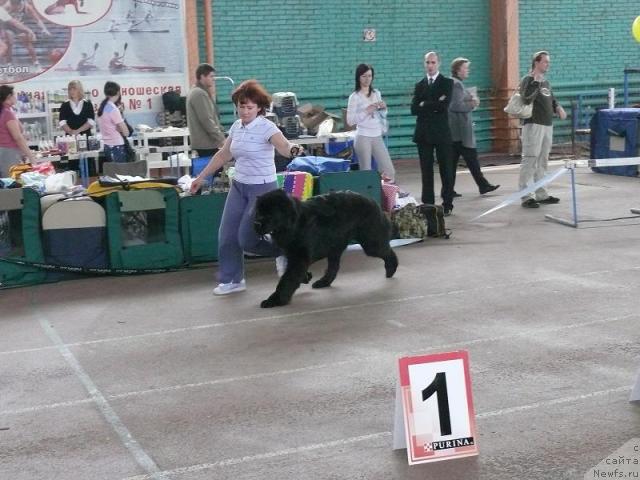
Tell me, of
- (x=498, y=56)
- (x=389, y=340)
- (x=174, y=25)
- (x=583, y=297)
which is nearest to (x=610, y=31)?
(x=498, y=56)

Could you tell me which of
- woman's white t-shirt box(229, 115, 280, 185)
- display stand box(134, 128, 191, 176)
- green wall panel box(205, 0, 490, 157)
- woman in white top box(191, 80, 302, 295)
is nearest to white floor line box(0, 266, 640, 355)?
woman in white top box(191, 80, 302, 295)

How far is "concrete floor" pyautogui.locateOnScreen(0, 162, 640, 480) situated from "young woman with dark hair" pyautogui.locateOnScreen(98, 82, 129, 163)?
3909 mm

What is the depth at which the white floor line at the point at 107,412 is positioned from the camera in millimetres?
4777

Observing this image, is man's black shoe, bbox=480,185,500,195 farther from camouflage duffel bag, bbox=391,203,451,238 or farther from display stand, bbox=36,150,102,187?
display stand, bbox=36,150,102,187

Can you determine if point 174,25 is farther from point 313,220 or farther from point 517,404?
point 517,404

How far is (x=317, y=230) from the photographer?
796cm

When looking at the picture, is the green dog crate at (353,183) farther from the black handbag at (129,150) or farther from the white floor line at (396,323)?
the black handbag at (129,150)

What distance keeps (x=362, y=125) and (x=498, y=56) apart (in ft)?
31.1

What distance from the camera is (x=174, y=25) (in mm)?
17219

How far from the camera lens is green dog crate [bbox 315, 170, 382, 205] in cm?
1015

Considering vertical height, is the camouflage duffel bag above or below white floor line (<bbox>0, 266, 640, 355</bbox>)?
above

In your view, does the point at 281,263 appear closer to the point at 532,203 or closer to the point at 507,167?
the point at 532,203

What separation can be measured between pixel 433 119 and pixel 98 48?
23.7ft

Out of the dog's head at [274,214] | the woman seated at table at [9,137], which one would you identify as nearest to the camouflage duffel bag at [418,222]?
the dog's head at [274,214]
